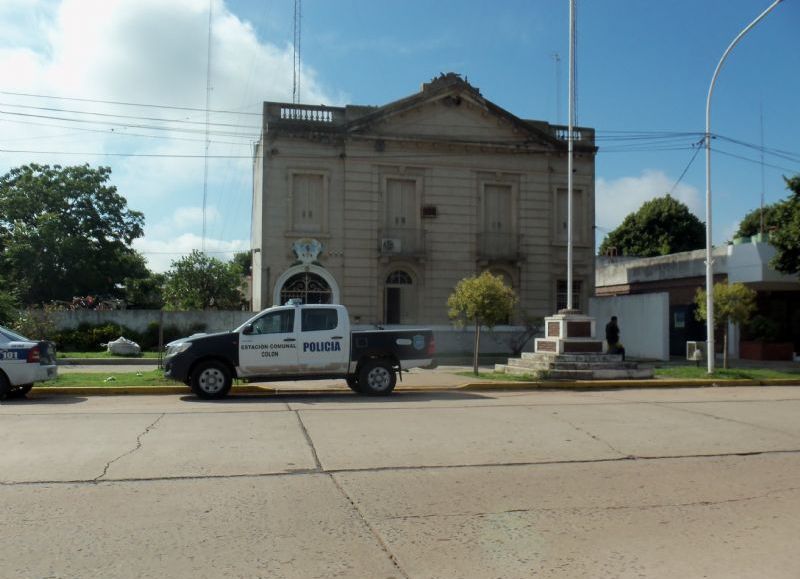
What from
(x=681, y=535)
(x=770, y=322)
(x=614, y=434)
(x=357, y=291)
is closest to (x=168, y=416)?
(x=614, y=434)

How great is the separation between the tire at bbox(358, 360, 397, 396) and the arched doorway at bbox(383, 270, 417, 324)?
47.6 ft

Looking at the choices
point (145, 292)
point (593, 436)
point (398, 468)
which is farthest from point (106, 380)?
point (145, 292)

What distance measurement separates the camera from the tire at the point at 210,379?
46.9ft

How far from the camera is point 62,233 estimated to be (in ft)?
132

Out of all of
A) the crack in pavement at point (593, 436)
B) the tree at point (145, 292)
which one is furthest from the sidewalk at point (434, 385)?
the tree at point (145, 292)

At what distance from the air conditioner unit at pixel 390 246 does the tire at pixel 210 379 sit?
604 inches

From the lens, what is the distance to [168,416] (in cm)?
1174

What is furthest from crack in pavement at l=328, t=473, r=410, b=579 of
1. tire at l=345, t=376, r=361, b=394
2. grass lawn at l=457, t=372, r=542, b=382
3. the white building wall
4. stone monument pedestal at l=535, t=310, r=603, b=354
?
the white building wall

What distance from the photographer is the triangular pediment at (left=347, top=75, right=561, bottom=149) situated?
29.3 m

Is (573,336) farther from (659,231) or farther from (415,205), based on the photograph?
(659,231)

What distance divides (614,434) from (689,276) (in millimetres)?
22047

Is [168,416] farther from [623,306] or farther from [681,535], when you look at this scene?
[623,306]

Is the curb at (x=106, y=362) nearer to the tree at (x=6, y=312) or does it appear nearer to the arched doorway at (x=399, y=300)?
the tree at (x=6, y=312)

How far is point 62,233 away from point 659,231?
40.4 meters
